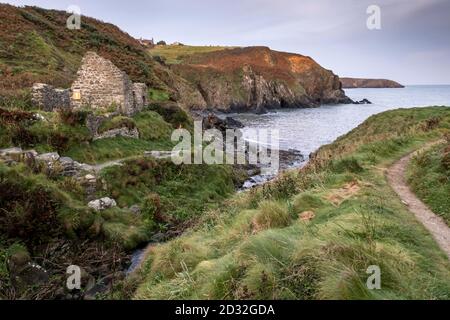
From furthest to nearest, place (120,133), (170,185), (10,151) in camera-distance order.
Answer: (120,133) < (170,185) < (10,151)

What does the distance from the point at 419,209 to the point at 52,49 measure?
34116 mm

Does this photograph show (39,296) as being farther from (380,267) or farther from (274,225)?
(380,267)

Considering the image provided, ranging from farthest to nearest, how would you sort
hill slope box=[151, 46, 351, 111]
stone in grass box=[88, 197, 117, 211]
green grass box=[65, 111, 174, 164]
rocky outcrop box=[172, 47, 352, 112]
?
hill slope box=[151, 46, 351, 111] < rocky outcrop box=[172, 47, 352, 112] < green grass box=[65, 111, 174, 164] < stone in grass box=[88, 197, 117, 211]

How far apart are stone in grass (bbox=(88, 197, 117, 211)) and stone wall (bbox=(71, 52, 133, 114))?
1037cm

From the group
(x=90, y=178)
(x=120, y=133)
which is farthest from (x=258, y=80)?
(x=90, y=178)

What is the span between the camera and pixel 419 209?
9711mm

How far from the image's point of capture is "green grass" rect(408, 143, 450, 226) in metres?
9.75

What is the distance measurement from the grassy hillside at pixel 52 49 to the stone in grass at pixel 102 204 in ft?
27.4

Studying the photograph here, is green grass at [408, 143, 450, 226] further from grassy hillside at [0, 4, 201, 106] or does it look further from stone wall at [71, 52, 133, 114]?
grassy hillside at [0, 4, 201, 106]

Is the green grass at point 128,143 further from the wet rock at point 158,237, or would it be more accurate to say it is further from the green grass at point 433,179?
the green grass at point 433,179

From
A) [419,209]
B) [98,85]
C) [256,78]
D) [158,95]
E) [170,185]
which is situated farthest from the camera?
[256,78]

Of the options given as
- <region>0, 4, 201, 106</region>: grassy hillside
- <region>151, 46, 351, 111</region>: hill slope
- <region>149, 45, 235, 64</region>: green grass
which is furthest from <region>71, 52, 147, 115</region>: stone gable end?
<region>149, 45, 235, 64</region>: green grass

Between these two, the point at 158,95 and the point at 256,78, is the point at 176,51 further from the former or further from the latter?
the point at 158,95

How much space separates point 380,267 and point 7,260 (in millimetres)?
9030
